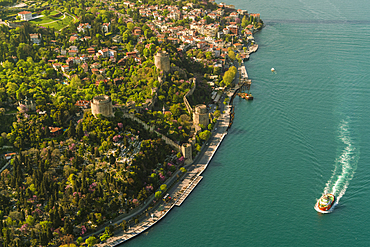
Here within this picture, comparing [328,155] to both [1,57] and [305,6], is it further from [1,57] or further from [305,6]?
[305,6]

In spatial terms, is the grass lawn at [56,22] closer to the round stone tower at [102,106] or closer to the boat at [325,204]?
the round stone tower at [102,106]

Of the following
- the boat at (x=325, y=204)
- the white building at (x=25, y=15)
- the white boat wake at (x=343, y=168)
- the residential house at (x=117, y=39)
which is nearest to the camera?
the boat at (x=325, y=204)

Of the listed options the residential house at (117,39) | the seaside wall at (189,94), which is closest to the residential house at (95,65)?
the residential house at (117,39)

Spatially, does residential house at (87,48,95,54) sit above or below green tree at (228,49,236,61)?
above

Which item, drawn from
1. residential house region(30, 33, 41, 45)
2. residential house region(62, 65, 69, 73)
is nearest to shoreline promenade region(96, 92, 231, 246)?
residential house region(62, 65, 69, 73)

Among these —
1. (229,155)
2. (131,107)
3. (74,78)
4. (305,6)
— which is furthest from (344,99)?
(305,6)

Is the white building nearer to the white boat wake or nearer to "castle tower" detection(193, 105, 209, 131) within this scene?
"castle tower" detection(193, 105, 209, 131)
